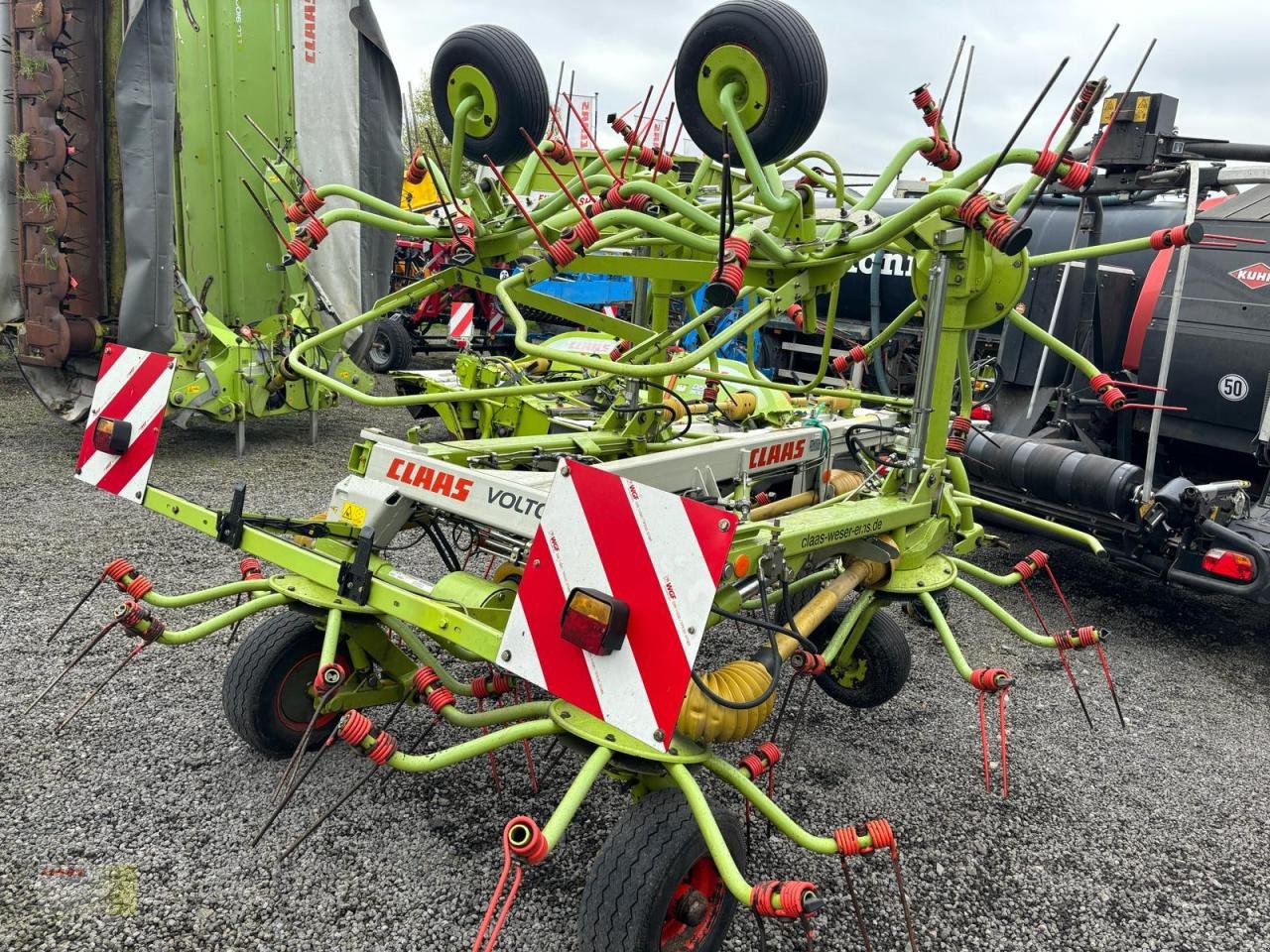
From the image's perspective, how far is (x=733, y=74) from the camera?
301 cm

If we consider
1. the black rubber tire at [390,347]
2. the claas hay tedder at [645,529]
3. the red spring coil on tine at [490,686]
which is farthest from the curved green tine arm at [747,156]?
the black rubber tire at [390,347]

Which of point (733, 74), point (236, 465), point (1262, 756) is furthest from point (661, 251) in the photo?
point (236, 465)

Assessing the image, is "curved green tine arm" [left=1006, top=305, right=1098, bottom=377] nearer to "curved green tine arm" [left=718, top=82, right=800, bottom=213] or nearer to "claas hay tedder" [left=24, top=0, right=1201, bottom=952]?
"claas hay tedder" [left=24, top=0, right=1201, bottom=952]

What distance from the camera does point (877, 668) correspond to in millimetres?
3521

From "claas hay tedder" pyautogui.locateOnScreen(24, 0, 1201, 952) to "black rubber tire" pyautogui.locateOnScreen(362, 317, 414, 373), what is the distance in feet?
20.9

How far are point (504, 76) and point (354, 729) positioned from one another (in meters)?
2.40

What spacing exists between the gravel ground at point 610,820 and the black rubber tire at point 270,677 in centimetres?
12

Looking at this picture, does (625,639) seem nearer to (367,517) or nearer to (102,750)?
(367,517)

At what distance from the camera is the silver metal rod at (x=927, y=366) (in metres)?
3.20

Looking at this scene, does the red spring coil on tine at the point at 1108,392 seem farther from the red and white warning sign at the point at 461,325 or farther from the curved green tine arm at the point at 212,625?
the red and white warning sign at the point at 461,325

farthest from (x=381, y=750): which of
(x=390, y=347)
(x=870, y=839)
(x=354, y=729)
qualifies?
(x=390, y=347)

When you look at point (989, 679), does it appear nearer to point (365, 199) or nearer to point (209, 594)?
point (209, 594)

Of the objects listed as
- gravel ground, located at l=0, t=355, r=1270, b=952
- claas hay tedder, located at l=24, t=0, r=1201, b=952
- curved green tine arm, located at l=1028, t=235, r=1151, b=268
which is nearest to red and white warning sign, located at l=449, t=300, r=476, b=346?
claas hay tedder, located at l=24, t=0, r=1201, b=952

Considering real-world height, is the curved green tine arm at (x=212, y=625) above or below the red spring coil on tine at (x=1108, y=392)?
below
